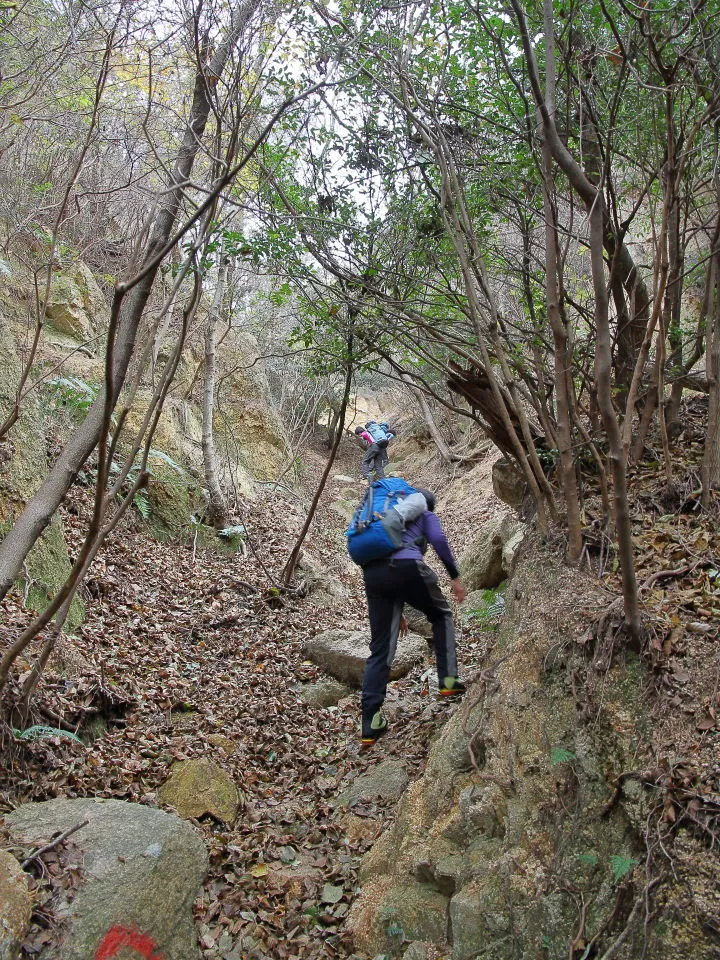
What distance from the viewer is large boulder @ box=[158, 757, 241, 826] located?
4.52 meters

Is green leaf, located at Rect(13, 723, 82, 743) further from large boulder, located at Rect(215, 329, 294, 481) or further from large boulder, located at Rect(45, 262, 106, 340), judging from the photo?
large boulder, located at Rect(215, 329, 294, 481)

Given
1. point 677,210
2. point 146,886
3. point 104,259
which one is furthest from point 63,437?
point 677,210

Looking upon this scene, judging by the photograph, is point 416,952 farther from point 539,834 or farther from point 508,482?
point 508,482

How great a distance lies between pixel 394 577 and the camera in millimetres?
5098

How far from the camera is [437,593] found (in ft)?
17.0

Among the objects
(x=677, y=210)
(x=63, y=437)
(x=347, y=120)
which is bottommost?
(x=63, y=437)

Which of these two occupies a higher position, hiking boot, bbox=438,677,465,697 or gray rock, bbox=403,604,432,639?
hiking boot, bbox=438,677,465,697

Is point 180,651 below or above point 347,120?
below

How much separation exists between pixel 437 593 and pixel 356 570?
6268mm

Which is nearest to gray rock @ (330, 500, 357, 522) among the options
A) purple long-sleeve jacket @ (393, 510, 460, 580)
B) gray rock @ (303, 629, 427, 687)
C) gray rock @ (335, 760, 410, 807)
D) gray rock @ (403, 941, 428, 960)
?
gray rock @ (303, 629, 427, 687)

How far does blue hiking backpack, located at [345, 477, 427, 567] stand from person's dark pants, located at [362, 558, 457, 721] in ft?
0.42

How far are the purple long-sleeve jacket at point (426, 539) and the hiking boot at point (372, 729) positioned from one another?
1333 mm

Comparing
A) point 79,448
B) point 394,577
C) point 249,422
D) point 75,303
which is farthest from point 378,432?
point 249,422

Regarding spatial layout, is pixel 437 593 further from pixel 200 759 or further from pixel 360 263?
pixel 360 263
